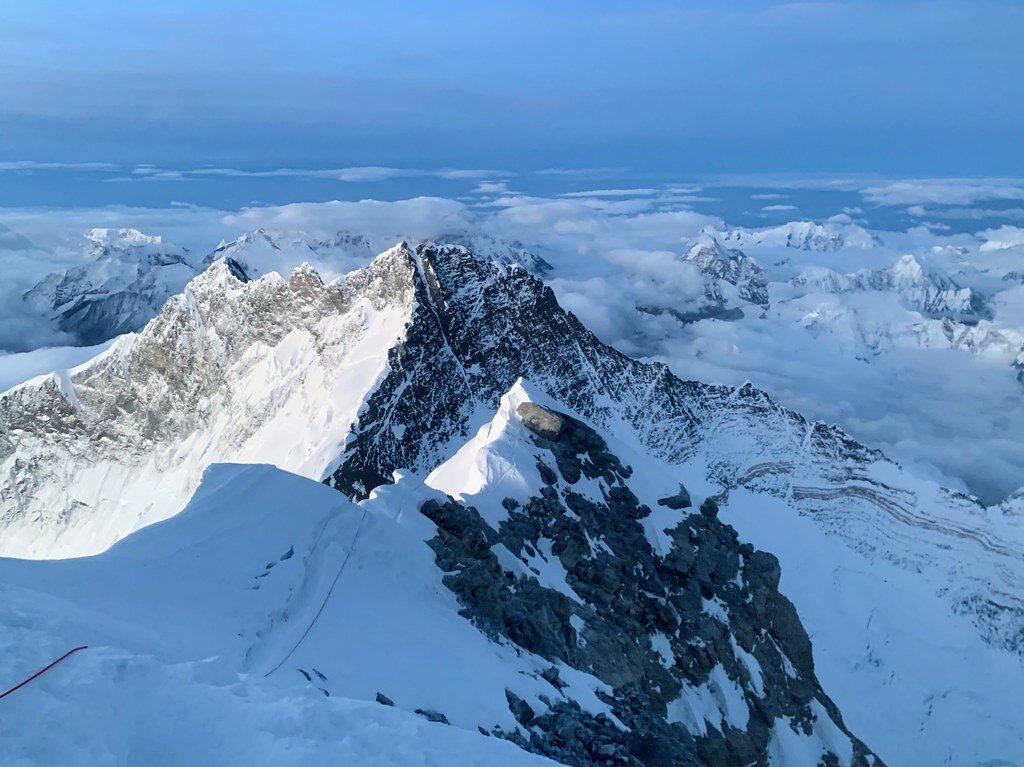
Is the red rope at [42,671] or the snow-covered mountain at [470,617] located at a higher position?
the red rope at [42,671]

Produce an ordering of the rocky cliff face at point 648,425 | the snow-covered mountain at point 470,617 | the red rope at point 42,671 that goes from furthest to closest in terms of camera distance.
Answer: the rocky cliff face at point 648,425 → the snow-covered mountain at point 470,617 → the red rope at point 42,671

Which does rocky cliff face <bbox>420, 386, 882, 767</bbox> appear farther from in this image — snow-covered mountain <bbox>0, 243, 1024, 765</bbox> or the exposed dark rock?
snow-covered mountain <bbox>0, 243, 1024, 765</bbox>

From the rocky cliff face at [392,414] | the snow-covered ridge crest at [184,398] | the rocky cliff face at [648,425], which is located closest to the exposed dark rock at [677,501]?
the rocky cliff face at [392,414]

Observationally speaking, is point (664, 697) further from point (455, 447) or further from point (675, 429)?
point (675, 429)

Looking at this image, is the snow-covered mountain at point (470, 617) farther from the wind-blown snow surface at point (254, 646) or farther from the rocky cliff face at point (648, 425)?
the rocky cliff face at point (648, 425)

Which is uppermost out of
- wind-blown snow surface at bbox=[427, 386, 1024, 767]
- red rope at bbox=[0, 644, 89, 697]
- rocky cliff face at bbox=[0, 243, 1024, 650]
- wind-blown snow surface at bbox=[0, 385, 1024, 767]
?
red rope at bbox=[0, 644, 89, 697]

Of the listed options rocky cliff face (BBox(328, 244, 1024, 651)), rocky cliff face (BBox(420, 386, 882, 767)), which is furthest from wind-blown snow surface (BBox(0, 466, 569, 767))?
rocky cliff face (BBox(328, 244, 1024, 651))

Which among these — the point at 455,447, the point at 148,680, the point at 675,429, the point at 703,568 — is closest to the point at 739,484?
the point at 675,429
